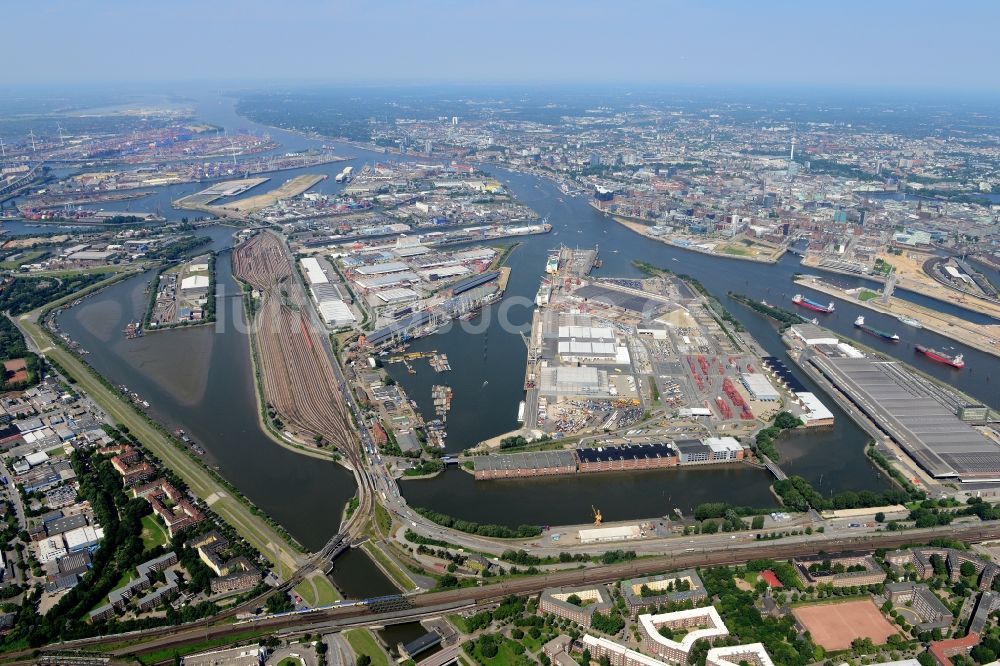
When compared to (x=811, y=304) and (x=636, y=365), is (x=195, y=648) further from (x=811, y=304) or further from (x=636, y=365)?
(x=811, y=304)

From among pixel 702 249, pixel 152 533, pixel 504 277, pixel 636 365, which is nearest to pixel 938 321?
pixel 702 249

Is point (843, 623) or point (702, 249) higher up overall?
point (702, 249)

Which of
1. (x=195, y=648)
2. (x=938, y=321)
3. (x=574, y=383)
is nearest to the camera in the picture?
(x=195, y=648)

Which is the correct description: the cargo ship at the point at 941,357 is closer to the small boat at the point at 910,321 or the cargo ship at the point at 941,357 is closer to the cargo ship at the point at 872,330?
the cargo ship at the point at 872,330

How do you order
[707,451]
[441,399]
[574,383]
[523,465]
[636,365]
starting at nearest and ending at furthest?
[523,465] → [707,451] → [441,399] → [574,383] → [636,365]

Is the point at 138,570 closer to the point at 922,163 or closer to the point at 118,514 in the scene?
the point at 118,514

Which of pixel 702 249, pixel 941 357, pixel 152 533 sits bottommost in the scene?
pixel 152 533

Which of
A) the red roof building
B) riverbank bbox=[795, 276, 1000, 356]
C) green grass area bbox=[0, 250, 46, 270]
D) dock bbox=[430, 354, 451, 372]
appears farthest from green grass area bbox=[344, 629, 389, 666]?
green grass area bbox=[0, 250, 46, 270]
